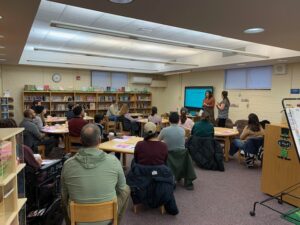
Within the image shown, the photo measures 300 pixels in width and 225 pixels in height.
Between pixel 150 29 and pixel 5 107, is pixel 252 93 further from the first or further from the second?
pixel 5 107

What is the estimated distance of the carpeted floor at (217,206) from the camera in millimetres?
2957

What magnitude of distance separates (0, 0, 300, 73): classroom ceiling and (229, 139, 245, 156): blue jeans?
2.10 metres

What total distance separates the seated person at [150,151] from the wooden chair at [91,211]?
106 centimetres

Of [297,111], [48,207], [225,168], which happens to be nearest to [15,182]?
[48,207]

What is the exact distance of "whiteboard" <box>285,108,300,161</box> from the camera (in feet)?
7.69

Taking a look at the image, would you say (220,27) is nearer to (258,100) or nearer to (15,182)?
(15,182)

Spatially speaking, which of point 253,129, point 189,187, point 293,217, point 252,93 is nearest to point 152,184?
point 189,187

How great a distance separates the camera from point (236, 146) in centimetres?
541

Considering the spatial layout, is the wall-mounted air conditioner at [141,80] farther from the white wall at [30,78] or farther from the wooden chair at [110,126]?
the wooden chair at [110,126]

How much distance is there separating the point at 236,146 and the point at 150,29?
3253 millimetres

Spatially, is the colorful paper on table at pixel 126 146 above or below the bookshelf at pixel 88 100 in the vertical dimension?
below

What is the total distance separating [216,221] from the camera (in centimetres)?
295

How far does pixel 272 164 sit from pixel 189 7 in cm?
258

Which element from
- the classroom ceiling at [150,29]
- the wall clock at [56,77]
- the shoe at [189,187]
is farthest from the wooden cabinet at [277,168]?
the wall clock at [56,77]
